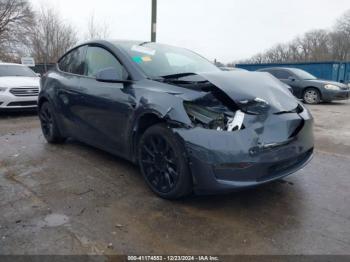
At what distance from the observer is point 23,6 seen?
3878 centimetres

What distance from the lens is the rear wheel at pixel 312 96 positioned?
11712 millimetres

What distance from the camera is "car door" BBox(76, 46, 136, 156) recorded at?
3584mm

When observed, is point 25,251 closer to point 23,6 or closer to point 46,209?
point 46,209

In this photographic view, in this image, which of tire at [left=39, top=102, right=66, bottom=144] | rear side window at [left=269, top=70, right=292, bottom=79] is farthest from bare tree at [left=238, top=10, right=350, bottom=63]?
tire at [left=39, top=102, right=66, bottom=144]

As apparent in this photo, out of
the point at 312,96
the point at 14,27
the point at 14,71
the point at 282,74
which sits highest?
the point at 14,27

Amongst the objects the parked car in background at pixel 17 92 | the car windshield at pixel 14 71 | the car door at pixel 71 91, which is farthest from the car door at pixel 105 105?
the car windshield at pixel 14 71

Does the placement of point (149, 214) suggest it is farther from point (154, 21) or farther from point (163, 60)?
point (154, 21)

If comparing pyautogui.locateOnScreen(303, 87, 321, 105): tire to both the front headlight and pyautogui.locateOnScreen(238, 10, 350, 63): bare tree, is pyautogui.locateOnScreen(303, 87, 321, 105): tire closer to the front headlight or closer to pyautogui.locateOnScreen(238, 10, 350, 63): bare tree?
the front headlight

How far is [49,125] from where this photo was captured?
532 centimetres

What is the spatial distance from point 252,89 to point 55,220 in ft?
6.99

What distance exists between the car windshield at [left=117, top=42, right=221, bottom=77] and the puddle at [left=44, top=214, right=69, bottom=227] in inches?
64.2

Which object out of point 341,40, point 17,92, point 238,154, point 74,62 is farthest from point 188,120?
point 341,40

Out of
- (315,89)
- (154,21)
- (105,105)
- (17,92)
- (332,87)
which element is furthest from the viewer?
(315,89)

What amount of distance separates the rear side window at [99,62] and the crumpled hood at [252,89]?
3.30 feet
